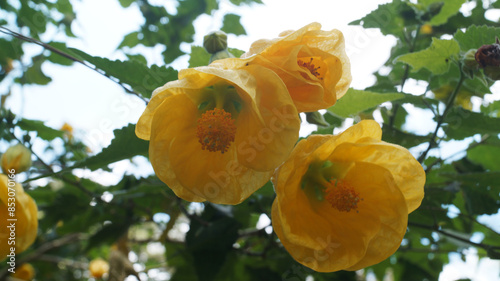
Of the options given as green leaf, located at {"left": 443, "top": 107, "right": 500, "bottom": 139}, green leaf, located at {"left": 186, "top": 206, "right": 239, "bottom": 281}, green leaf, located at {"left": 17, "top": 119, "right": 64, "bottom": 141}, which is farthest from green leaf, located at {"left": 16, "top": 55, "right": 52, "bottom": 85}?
green leaf, located at {"left": 443, "top": 107, "right": 500, "bottom": 139}

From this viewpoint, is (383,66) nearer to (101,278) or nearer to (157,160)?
(157,160)

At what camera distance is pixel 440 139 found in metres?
1.04

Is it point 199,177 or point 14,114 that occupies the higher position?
point 199,177

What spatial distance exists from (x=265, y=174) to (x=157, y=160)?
0.18 meters

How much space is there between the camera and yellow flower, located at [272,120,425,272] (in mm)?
675

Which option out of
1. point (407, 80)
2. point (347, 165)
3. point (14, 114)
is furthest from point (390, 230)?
point (14, 114)

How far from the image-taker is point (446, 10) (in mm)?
1135

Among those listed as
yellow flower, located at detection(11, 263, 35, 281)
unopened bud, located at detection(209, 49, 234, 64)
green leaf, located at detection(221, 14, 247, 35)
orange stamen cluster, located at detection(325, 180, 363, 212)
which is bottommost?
yellow flower, located at detection(11, 263, 35, 281)

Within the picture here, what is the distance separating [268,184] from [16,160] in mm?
769

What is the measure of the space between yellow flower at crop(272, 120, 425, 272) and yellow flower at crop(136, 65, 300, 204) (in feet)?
0.19

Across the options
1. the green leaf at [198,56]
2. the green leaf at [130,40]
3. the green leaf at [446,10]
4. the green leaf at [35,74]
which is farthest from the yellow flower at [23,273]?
the green leaf at [446,10]

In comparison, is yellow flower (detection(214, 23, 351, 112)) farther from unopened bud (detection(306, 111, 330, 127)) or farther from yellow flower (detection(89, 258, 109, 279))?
yellow flower (detection(89, 258, 109, 279))

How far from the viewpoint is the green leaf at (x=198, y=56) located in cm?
91

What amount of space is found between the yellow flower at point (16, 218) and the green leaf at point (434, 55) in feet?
3.11
